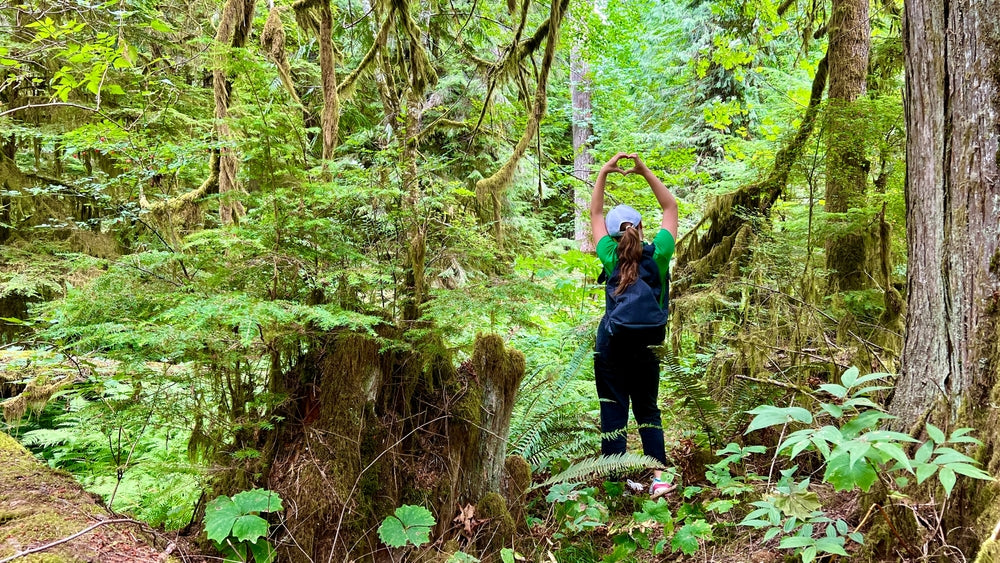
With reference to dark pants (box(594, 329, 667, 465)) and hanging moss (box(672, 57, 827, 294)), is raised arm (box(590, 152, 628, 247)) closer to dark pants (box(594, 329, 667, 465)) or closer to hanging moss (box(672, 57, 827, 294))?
dark pants (box(594, 329, 667, 465))

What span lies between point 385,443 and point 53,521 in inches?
62.0

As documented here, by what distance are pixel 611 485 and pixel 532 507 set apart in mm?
605

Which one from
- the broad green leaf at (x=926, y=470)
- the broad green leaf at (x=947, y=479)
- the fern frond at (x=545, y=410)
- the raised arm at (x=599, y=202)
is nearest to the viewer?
the broad green leaf at (x=947, y=479)

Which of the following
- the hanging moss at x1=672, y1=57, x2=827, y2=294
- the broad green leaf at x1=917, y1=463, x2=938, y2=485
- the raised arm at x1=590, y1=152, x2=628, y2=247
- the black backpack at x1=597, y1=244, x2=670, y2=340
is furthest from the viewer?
the hanging moss at x1=672, y1=57, x2=827, y2=294

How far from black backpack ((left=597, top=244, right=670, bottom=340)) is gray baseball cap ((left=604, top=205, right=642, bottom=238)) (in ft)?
Answer: 0.73

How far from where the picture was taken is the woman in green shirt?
11.3ft

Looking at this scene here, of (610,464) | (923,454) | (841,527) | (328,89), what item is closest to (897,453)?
(923,454)

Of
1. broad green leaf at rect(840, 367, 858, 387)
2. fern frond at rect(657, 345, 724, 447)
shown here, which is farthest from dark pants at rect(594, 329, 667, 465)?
broad green leaf at rect(840, 367, 858, 387)

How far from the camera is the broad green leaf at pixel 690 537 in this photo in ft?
8.77

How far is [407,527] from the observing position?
2738 mm

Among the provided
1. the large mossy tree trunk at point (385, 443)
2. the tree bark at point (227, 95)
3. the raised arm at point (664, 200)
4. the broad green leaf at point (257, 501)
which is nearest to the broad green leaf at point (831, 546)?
the large mossy tree trunk at point (385, 443)

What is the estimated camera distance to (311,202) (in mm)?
2998

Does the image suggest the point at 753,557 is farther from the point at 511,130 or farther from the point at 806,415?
the point at 511,130

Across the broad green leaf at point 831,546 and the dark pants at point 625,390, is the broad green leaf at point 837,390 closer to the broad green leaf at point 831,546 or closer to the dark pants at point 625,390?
the broad green leaf at point 831,546
